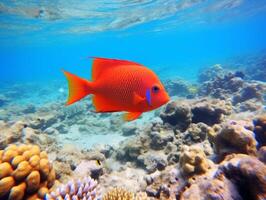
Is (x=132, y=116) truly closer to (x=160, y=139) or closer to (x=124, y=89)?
(x=124, y=89)

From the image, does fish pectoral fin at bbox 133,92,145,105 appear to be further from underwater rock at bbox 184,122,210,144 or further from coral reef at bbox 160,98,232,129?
coral reef at bbox 160,98,232,129

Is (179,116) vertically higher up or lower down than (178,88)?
higher up

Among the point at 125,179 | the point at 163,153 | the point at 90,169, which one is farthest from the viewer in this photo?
the point at 163,153

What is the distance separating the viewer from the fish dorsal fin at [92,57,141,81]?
329 centimetres

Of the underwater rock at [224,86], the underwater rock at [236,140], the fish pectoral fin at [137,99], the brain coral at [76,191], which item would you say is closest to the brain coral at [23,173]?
the brain coral at [76,191]

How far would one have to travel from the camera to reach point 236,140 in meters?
3.94

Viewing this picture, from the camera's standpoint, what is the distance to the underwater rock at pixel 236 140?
388 cm

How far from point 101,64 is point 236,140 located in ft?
8.38

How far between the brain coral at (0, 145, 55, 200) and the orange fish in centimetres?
135

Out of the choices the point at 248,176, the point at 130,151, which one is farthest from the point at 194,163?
the point at 130,151

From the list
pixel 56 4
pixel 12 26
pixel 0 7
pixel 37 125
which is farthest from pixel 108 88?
pixel 12 26

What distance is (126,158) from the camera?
706 cm

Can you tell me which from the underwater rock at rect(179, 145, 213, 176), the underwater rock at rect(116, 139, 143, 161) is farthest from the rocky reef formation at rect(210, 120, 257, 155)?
the underwater rock at rect(116, 139, 143, 161)

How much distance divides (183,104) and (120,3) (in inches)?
772
